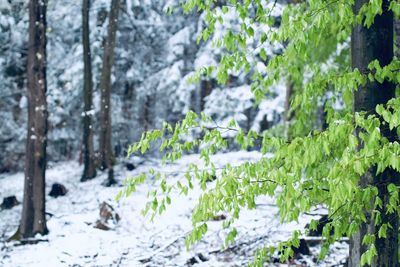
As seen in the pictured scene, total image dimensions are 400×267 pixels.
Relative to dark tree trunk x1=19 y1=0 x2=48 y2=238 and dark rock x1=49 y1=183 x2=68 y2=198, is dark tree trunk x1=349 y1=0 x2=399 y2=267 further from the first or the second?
dark rock x1=49 y1=183 x2=68 y2=198

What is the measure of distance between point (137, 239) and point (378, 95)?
8984mm

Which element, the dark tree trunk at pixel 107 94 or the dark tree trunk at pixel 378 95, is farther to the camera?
the dark tree trunk at pixel 107 94

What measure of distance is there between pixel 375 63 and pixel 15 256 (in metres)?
9.86

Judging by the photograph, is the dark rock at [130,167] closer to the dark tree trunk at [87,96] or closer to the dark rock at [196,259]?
the dark tree trunk at [87,96]

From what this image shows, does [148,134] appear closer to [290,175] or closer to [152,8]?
[290,175]

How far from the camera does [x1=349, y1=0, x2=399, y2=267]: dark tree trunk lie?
15.1ft

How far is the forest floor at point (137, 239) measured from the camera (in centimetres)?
1047

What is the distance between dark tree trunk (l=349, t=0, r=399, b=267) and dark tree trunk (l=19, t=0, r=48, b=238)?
10.1 m

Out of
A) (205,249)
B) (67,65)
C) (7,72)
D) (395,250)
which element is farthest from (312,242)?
(7,72)

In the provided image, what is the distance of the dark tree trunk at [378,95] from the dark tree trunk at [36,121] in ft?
33.0

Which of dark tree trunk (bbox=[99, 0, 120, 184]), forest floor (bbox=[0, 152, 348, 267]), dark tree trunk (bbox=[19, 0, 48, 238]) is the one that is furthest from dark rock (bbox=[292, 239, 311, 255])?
dark tree trunk (bbox=[99, 0, 120, 184])

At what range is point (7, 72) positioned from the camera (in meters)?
25.5

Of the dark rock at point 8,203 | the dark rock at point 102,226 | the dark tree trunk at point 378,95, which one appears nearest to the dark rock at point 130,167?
the dark rock at point 8,203

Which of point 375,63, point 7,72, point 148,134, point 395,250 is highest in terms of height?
point 7,72
